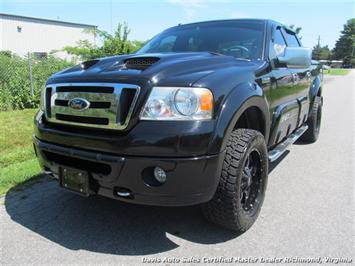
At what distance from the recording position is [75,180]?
3.02 metres

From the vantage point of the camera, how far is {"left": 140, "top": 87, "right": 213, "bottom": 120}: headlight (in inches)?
108

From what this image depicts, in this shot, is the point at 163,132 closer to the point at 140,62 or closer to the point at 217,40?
the point at 140,62

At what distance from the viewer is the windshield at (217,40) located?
415cm

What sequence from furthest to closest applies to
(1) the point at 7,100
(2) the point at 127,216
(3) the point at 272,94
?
(1) the point at 7,100
(3) the point at 272,94
(2) the point at 127,216

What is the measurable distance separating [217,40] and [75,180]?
2.29m

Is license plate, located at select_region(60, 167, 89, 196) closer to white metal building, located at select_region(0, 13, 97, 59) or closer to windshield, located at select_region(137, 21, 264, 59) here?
windshield, located at select_region(137, 21, 264, 59)

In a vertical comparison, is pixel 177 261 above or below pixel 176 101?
below

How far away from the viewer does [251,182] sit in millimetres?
3471

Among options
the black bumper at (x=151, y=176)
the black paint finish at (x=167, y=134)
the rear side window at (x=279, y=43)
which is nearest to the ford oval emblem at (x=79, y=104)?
the black paint finish at (x=167, y=134)

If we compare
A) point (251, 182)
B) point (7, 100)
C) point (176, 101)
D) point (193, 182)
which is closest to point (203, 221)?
point (251, 182)

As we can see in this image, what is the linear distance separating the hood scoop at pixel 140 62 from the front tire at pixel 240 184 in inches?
34.8

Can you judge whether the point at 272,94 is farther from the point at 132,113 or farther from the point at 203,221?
the point at 132,113

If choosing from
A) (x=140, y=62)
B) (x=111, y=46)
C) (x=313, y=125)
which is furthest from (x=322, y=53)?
(x=140, y=62)

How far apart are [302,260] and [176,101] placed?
58.6 inches
